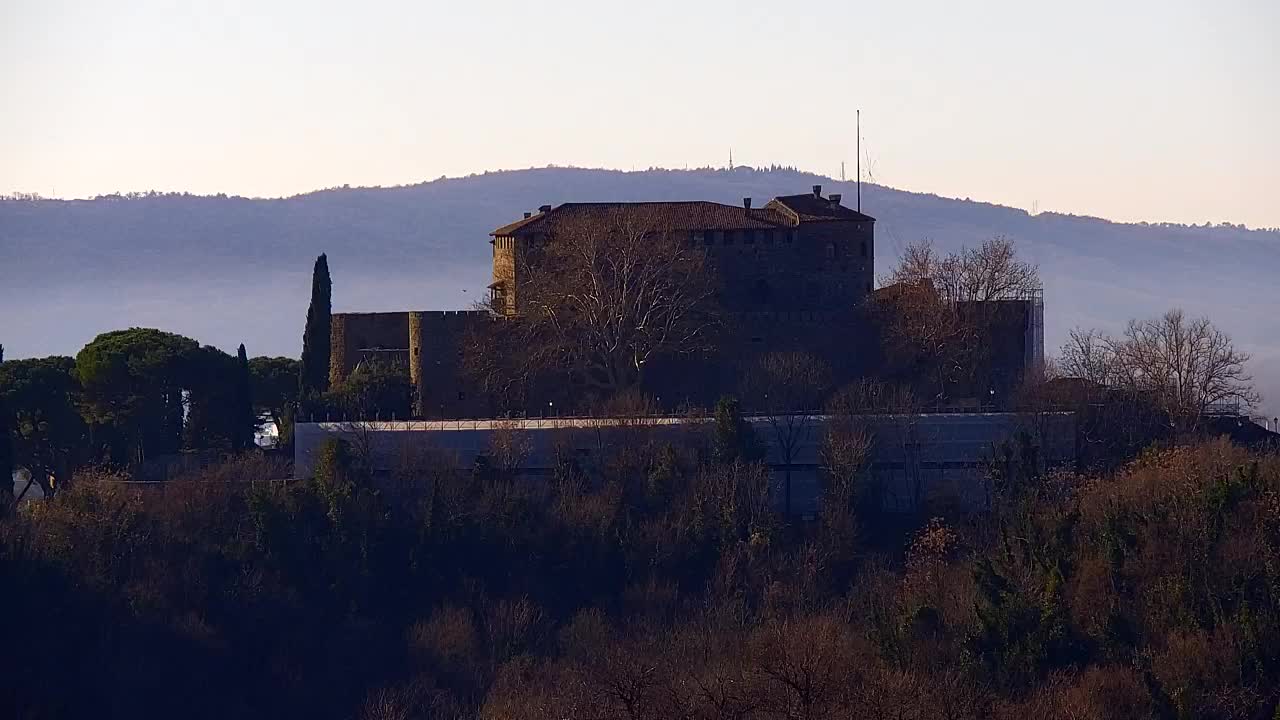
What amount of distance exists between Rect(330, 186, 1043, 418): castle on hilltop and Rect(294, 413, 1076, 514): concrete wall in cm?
227

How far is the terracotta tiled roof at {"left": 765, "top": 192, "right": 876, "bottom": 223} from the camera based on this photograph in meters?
47.9

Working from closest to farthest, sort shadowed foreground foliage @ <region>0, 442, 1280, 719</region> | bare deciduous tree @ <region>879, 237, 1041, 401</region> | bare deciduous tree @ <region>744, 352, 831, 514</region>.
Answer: shadowed foreground foliage @ <region>0, 442, 1280, 719</region>
bare deciduous tree @ <region>744, 352, 831, 514</region>
bare deciduous tree @ <region>879, 237, 1041, 401</region>

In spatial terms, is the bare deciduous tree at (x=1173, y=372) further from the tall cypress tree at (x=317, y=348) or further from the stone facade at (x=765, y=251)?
the tall cypress tree at (x=317, y=348)

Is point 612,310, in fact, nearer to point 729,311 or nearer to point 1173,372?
point 729,311

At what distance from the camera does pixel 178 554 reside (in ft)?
127

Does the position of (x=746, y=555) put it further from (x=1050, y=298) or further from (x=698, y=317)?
(x=1050, y=298)

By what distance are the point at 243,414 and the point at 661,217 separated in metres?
9.77

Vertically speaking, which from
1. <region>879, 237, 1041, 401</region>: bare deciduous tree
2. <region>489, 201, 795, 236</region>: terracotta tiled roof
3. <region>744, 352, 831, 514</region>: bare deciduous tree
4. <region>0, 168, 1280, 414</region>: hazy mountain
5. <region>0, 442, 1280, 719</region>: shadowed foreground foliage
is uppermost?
<region>0, 168, 1280, 414</region>: hazy mountain

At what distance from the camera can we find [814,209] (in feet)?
160

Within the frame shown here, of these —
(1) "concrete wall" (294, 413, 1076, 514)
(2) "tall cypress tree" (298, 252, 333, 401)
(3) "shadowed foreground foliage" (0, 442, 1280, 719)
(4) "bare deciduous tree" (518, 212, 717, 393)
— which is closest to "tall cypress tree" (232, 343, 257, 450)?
(2) "tall cypress tree" (298, 252, 333, 401)

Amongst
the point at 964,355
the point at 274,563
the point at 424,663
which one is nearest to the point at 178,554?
the point at 274,563

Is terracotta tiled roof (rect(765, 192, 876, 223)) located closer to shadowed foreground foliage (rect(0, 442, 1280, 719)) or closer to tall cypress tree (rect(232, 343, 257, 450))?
shadowed foreground foliage (rect(0, 442, 1280, 719))

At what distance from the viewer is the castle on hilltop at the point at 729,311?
149 feet

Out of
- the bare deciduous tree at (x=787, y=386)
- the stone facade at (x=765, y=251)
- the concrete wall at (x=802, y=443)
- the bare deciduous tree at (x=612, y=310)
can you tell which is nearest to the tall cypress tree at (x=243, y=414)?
the concrete wall at (x=802, y=443)
